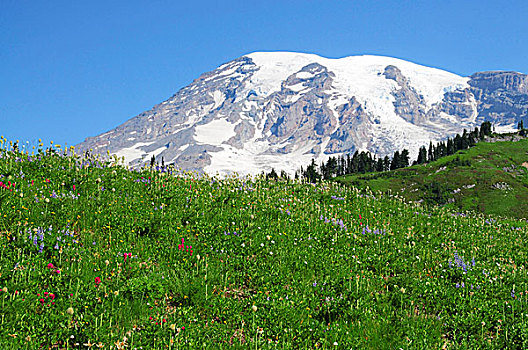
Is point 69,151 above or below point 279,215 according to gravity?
above

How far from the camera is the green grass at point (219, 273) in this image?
6352 mm

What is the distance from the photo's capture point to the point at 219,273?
7.90 meters

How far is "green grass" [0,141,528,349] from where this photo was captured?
635cm

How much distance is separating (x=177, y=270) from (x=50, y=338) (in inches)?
94.7

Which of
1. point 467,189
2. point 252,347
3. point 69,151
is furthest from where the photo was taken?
point 467,189

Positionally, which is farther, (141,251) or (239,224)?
(239,224)

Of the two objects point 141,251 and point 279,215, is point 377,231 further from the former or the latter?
point 141,251

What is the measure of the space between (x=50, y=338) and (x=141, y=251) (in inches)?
103

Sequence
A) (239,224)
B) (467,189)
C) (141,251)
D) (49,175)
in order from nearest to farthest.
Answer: (141,251), (239,224), (49,175), (467,189)

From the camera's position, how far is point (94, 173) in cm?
1096

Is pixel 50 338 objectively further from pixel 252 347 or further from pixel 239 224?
pixel 239 224

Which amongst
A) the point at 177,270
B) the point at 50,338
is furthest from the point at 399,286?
the point at 50,338

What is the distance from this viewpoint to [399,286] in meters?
8.50

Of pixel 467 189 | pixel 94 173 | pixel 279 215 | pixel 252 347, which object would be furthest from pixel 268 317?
pixel 467 189
